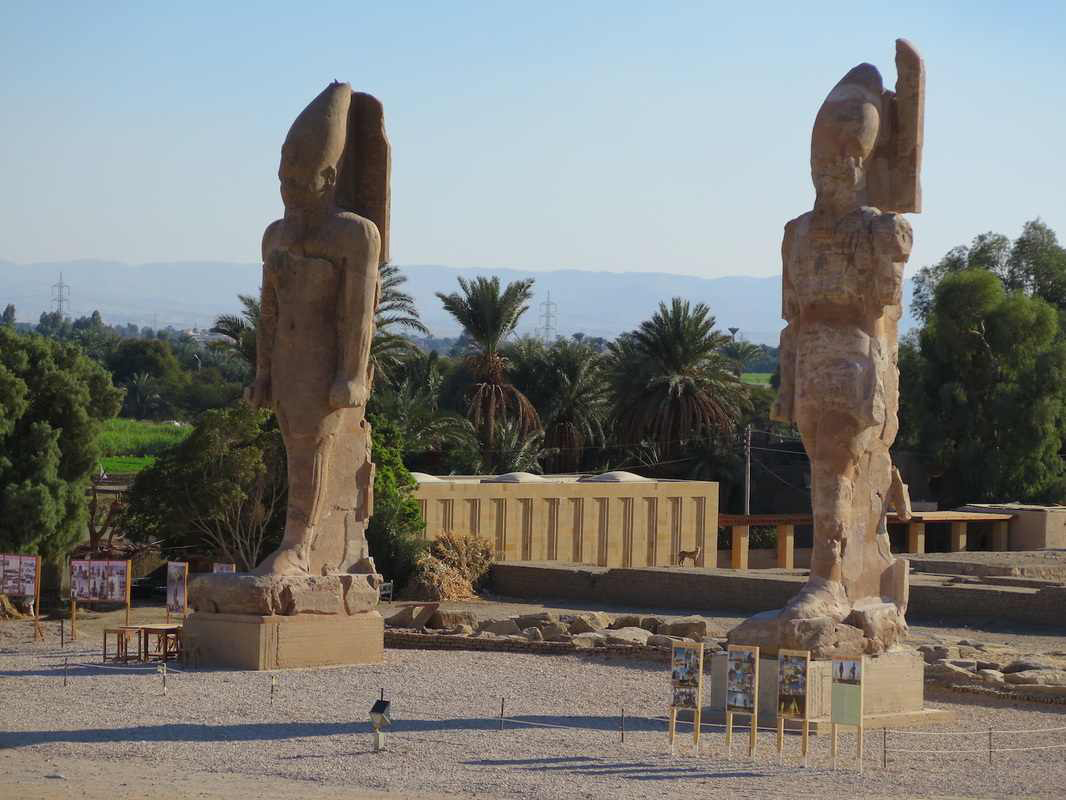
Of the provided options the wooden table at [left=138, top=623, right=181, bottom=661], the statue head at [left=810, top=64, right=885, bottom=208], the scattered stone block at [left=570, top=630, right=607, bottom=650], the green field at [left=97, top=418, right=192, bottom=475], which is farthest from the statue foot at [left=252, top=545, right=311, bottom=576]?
the green field at [left=97, top=418, right=192, bottom=475]

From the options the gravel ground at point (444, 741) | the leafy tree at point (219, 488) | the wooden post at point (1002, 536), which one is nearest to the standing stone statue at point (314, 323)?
the gravel ground at point (444, 741)

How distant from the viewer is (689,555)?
30.5 meters

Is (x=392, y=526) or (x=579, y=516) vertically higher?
(x=579, y=516)

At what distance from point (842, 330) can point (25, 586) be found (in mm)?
8931

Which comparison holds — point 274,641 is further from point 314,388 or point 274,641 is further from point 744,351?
point 744,351

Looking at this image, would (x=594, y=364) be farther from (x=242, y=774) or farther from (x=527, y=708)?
(x=242, y=774)

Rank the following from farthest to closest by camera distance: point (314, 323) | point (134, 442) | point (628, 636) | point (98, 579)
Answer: point (134, 442) → point (628, 636) → point (98, 579) → point (314, 323)

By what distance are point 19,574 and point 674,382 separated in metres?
24.8

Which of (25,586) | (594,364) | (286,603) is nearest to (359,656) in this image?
(286,603)

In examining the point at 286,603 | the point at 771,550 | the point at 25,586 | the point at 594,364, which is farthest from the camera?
the point at 594,364

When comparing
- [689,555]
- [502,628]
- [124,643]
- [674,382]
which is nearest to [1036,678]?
[502,628]

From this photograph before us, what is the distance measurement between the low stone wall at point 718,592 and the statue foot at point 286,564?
7376 mm

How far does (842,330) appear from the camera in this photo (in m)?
11.9

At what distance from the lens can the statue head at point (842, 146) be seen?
1204 cm
